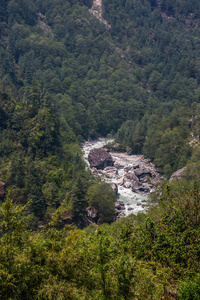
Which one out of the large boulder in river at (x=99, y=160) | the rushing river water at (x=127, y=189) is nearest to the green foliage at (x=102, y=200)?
the rushing river water at (x=127, y=189)

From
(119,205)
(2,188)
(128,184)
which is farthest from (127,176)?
(2,188)

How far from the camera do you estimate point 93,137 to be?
108 metres

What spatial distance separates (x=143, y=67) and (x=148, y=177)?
9753cm

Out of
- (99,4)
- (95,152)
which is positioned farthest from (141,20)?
(95,152)

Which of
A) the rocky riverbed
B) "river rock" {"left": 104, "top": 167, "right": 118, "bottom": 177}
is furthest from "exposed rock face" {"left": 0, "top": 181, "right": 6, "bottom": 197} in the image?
"river rock" {"left": 104, "top": 167, "right": 118, "bottom": 177}

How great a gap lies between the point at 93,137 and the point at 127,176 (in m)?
42.6

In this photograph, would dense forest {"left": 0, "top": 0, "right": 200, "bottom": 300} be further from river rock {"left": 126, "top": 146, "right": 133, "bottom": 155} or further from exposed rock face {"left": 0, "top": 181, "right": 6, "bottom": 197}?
river rock {"left": 126, "top": 146, "right": 133, "bottom": 155}

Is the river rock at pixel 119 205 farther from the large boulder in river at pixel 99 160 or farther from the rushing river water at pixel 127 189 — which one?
the large boulder in river at pixel 99 160

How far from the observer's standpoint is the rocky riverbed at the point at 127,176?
186 feet

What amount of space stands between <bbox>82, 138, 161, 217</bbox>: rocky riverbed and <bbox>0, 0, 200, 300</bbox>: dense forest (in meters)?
4.15

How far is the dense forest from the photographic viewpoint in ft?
44.5

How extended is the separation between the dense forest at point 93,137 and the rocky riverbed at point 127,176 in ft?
13.6

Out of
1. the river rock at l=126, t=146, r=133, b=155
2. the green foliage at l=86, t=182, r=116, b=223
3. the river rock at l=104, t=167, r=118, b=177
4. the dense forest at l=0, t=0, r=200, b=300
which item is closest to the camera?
the dense forest at l=0, t=0, r=200, b=300

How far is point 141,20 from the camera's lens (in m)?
158
